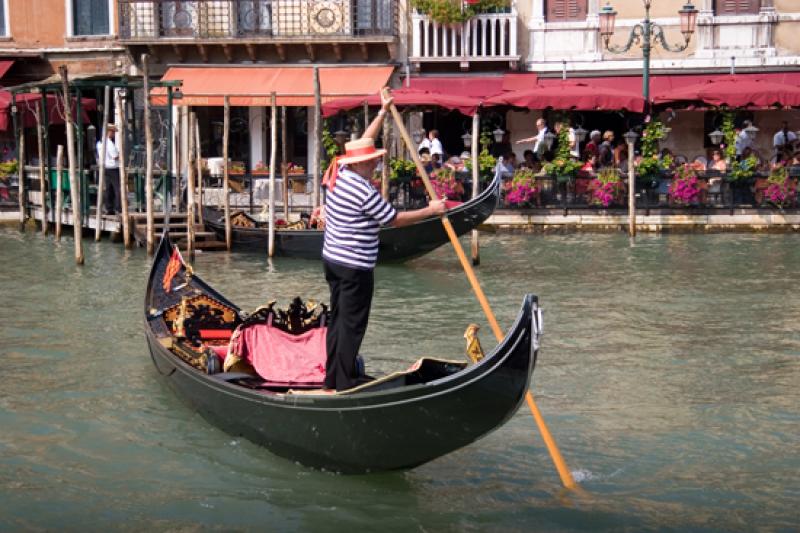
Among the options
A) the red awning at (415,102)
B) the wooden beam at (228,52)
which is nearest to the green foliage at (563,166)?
the red awning at (415,102)

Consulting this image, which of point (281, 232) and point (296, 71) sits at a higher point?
point (296, 71)

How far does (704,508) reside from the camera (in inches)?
151

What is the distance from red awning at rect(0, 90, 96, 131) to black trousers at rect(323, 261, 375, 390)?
30.0 feet

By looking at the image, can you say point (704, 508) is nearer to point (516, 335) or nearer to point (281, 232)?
point (516, 335)

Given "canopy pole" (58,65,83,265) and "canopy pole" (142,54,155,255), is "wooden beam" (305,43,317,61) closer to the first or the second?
"canopy pole" (142,54,155,255)

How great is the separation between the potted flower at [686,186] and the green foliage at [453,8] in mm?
3190

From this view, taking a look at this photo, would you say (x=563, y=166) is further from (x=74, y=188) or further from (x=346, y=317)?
(x=346, y=317)

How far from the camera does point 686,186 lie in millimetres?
11078

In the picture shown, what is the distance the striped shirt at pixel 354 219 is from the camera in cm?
375

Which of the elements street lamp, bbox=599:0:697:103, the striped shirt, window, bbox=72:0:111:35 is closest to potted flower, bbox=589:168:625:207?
street lamp, bbox=599:0:697:103

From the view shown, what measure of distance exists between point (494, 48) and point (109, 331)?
24.8ft

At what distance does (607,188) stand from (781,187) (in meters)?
1.50

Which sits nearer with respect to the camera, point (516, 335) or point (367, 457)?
point (516, 335)

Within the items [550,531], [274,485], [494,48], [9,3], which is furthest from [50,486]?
[9,3]
